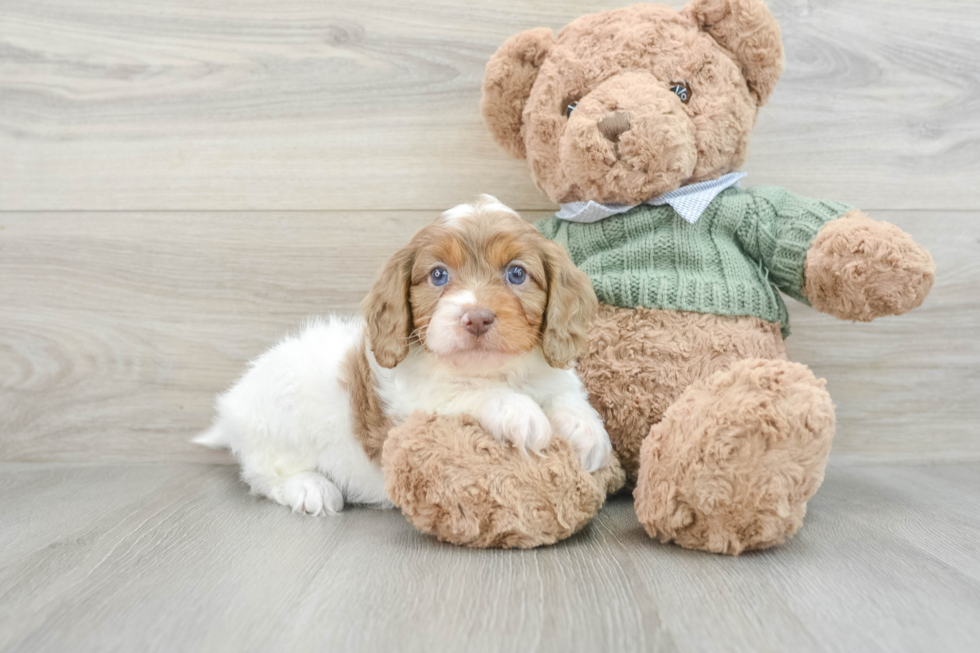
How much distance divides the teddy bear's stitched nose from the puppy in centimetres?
24

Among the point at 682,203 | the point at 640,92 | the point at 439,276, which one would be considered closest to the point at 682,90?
the point at 640,92

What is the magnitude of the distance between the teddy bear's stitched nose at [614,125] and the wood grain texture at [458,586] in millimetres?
697

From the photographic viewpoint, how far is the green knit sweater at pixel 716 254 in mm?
1349

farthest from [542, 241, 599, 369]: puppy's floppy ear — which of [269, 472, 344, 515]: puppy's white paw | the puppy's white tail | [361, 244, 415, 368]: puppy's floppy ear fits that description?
the puppy's white tail

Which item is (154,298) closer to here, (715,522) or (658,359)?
(658,359)

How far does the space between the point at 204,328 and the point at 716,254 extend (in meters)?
1.24

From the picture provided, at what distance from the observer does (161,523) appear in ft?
4.30

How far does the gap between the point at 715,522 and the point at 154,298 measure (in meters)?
1.44

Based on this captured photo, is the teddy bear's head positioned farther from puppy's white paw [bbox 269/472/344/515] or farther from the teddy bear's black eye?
puppy's white paw [bbox 269/472/344/515]

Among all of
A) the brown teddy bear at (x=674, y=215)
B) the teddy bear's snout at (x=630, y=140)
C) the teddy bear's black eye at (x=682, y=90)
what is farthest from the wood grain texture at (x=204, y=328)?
the teddy bear's black eye at (x=682, y=90)

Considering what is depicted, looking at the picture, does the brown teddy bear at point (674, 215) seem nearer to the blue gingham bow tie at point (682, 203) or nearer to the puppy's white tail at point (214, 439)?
the blue gingham bow tie at point (682, 203)

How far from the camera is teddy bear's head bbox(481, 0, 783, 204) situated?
1.31m

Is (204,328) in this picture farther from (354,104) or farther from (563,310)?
(563,310)

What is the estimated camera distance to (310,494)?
4.54 ft
